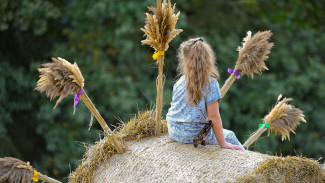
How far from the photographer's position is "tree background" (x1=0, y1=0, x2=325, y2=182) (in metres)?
5.88

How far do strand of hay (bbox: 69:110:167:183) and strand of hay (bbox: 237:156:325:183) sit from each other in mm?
855

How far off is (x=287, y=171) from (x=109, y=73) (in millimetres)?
3899

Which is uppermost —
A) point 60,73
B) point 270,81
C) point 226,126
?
point 60,73

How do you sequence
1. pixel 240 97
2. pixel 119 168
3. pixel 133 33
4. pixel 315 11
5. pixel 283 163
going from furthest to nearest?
pixel 315 11 → pixel 240 97 → pixel 133 33 → pixel 119 168 → pixel 283 163

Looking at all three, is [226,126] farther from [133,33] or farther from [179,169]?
[179,169]

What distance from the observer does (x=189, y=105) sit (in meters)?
2.65

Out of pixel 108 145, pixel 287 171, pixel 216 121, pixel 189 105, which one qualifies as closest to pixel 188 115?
pixel 189 105

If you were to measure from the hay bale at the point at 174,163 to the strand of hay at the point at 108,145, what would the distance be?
1.6 inches

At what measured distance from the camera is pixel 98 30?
6.10 metres

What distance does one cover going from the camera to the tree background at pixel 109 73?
5.88 metres

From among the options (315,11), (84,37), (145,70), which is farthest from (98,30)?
(315,11)

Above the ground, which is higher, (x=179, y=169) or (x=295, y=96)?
(x=179, y=169)

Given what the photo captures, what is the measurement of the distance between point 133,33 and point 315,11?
3307mm

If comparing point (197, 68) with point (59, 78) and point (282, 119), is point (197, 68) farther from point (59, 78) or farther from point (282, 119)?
point (282, 119)
